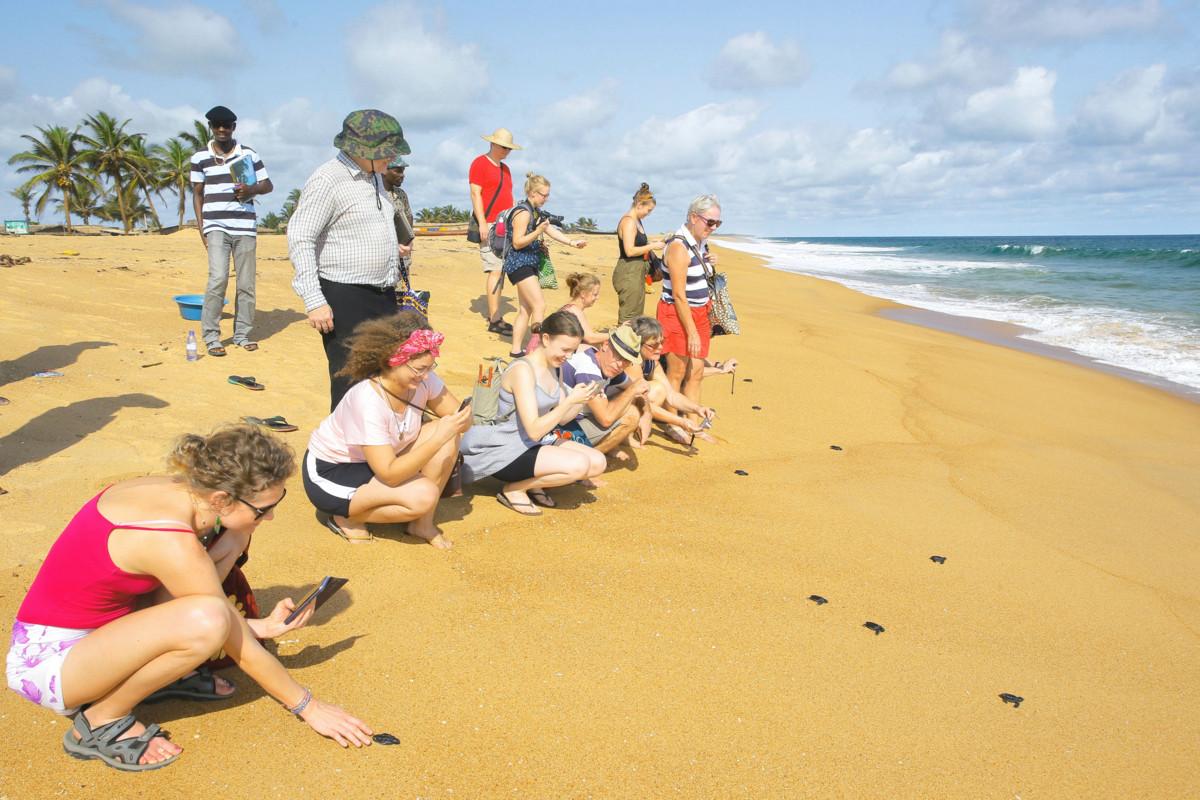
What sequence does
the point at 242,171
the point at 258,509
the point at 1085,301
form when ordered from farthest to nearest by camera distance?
the point at 1085,301
the point at 242,171
the point at 258,509

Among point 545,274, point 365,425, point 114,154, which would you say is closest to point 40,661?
point 365,425

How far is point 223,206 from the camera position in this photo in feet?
22.2

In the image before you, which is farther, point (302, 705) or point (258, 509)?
point (302, 705)

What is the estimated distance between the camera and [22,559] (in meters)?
3.48

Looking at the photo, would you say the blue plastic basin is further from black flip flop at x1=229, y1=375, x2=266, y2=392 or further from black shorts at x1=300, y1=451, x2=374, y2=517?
black shorts at x1=300, y1=451, x2=374, y2=517

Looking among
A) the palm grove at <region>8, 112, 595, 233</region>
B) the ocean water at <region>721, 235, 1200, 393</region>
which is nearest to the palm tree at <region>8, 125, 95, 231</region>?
the palm grove at <region>8, 112, 595, 233</region>

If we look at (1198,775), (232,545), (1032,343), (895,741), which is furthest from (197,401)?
(1032,343)

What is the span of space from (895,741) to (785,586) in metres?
1.13

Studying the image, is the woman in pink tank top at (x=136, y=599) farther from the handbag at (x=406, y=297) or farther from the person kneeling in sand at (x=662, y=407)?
the person kneeling in sand at (x=662, y=407)

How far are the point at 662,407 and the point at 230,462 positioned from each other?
13.3 ft

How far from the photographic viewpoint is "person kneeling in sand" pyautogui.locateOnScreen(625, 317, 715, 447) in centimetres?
535

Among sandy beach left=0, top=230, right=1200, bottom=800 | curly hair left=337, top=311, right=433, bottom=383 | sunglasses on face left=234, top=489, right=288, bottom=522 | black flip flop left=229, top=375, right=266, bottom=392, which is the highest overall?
curly hair left=337, top=311, right=433, bottom=383

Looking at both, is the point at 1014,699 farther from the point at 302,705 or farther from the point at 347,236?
the point at 347,236

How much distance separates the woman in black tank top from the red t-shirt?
1235mm
